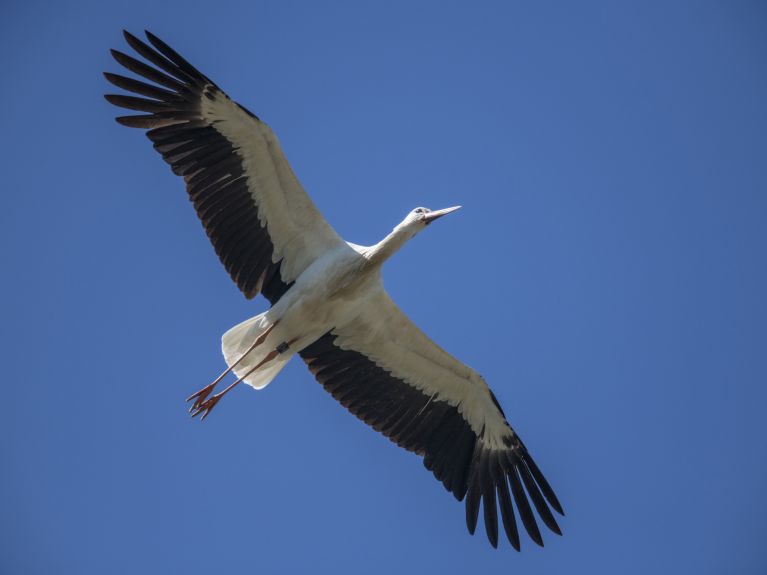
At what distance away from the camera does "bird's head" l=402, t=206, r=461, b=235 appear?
11727 mm

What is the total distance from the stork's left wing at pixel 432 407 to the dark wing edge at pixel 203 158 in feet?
3.50

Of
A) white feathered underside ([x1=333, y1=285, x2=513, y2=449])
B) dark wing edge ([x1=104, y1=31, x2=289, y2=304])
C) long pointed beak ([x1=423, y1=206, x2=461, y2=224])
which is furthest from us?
white feathered underside ([x1=333, y1=285, x2=513, y2=449])

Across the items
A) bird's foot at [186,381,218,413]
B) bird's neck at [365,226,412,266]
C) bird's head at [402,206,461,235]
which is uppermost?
bird's head at [402,206,461,235]

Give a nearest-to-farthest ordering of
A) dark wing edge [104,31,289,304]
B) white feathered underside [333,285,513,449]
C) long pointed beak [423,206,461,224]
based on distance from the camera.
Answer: dark wing edge [104,31,289,304]
long pointed beak [423,206,461,224]
white feathered underside [333,285,513,449]

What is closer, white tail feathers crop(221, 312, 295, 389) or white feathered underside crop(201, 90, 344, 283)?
white feathered underside crop(201, 90, 344, 283)

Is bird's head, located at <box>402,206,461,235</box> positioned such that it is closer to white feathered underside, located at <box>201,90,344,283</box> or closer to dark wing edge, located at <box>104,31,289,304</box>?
white feathered underside, located at <box>201,90,344,283</box>

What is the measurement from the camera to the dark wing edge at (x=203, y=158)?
1134cm

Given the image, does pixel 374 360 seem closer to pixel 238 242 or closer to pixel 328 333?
pixel 328 333

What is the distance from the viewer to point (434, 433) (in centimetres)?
1256

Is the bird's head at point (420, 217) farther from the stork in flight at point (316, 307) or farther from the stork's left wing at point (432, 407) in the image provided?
the stork's left wing at point (432, 407)

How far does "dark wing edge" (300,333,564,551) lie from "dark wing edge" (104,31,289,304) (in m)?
1.12

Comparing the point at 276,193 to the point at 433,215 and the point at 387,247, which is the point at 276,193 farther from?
the point at 433,215

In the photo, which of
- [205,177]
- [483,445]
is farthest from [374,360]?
[205,177]

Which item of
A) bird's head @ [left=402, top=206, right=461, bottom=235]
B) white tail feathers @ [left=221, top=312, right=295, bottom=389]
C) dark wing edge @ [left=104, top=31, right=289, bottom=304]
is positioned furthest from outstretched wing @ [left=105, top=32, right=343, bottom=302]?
bird's head @ [left=402, top=206, right=461, bottom=235]
